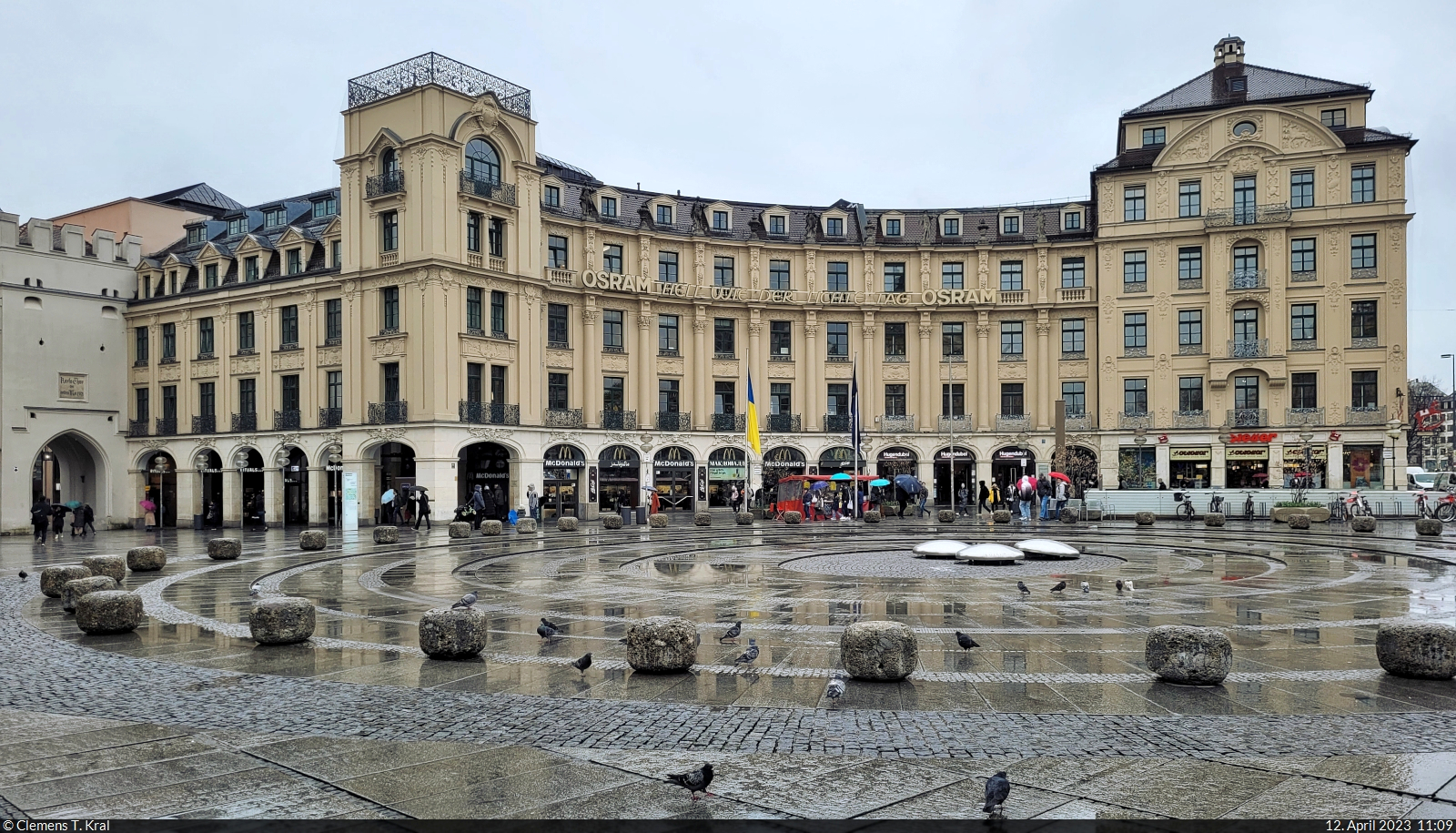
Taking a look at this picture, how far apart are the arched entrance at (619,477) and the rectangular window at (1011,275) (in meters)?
25.7

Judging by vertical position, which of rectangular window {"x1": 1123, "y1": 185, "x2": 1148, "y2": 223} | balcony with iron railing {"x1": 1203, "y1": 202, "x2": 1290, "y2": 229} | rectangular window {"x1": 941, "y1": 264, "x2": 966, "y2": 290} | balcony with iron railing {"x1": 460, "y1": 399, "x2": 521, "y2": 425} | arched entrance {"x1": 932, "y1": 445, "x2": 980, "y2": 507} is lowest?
arched entrance {"x1": 932, "y1": 445, "x2": 980, "y2": 507}

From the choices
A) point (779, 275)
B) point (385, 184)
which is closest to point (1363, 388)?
point (779, 275)

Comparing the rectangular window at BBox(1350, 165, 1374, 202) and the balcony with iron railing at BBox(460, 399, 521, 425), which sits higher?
the rectangular window at BBox(1350, 165, 1374, 202)

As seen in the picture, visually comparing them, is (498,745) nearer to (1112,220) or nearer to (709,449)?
(709,449)

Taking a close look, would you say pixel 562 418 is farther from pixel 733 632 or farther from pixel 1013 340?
pixel 733 632

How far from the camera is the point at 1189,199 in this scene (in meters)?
Answer: 60.7

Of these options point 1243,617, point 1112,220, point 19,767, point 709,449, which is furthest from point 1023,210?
point 19,767

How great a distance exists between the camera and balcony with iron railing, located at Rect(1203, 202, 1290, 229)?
5847cm

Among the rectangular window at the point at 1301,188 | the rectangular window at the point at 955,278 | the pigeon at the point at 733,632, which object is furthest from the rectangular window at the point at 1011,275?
the pigeon at the point at 733,632

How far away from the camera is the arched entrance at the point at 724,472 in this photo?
197 feet

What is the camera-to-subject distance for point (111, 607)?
1489 cm

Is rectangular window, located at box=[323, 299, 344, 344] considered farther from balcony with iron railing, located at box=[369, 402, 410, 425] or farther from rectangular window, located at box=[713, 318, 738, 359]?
rectangular window, located at box=[713, 318, 738, 359]

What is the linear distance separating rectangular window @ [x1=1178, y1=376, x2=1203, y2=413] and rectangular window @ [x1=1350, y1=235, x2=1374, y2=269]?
1047 centimetres

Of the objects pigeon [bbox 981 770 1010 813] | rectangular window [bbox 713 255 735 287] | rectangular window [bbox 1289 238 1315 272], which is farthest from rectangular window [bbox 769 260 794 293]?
pigeon [bbox 981 770 1010 813]
